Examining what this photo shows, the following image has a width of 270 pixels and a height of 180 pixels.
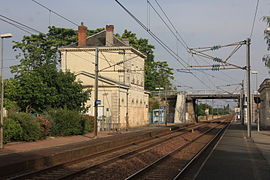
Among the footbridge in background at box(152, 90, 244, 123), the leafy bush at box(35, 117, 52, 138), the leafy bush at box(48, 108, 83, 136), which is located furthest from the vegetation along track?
the footbridge in background at box(152, 90, 244, 123)

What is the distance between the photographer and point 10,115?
23.8 meters

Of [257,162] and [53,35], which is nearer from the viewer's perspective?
[257,162]

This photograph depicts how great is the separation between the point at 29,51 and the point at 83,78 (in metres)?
18.4

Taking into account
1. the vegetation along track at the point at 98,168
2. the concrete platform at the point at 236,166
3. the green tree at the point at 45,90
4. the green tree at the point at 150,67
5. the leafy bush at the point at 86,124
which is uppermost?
the green tree at the point at 150,67

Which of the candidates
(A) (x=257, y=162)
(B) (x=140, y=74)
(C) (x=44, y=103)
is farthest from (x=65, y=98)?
(B) (x=140, y=74)

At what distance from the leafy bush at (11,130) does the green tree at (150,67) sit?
153ft

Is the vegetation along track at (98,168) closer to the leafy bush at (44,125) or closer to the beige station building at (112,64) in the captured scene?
the leafy bush at (44,125)

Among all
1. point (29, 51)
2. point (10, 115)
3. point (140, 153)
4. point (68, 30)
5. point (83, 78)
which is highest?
point (68, 30)

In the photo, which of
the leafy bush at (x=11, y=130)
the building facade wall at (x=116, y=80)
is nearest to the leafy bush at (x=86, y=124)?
the building facade wall at (x=116, y=80)

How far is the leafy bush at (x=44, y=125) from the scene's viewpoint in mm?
26391

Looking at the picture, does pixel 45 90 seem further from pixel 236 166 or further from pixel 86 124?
pixel 236 166

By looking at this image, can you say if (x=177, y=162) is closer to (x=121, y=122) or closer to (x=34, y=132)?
(x=34, y=132)

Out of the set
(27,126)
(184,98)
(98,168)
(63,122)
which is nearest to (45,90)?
(63,122)

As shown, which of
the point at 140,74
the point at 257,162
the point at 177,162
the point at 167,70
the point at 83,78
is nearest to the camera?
the point at 257,162
